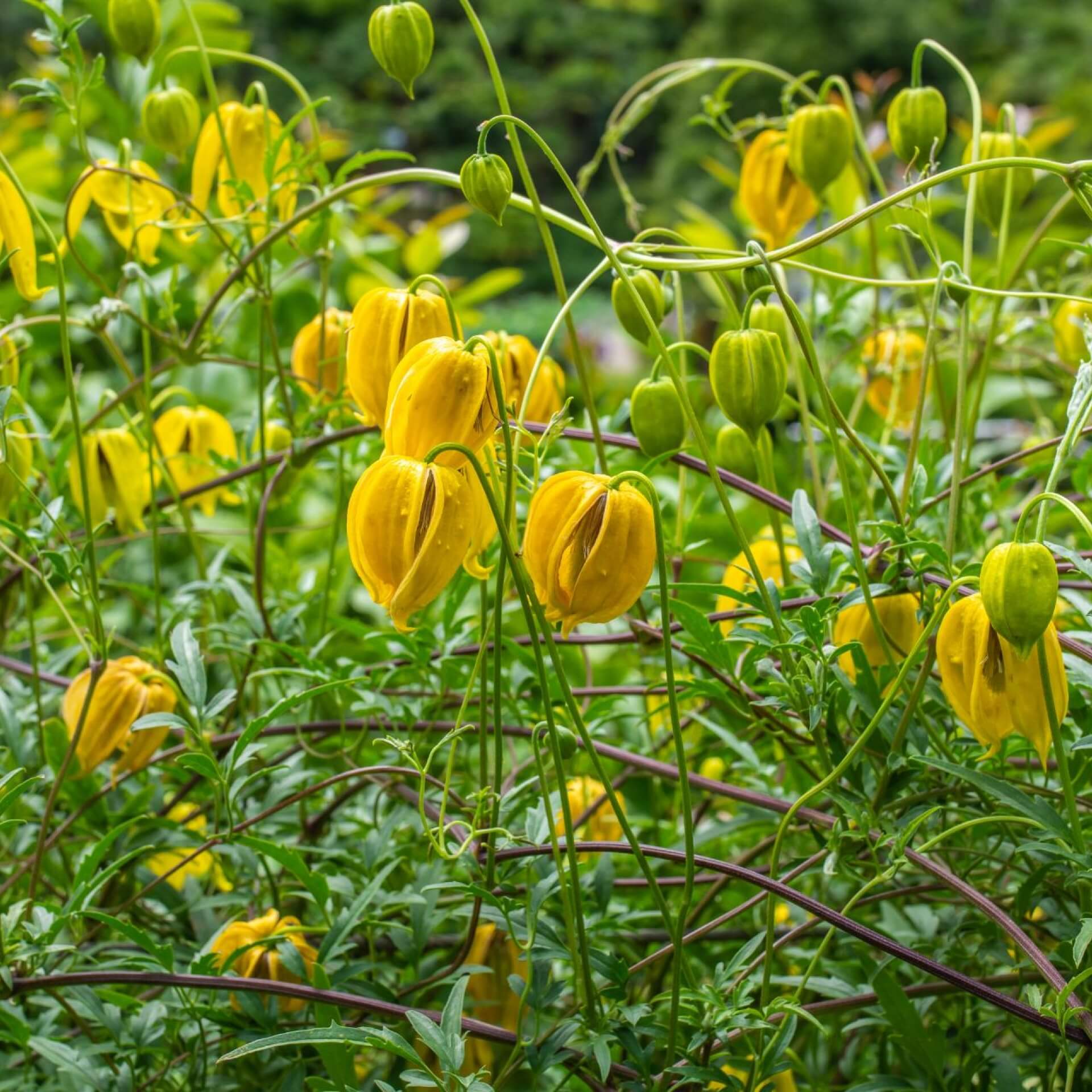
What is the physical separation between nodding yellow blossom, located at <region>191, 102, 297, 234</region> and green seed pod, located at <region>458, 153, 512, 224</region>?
0.25 meters

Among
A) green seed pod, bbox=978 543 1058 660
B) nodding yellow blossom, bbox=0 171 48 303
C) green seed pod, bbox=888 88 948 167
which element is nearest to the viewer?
green seed pod, bbox=978 543 1058 660

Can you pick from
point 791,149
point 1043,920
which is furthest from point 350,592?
point 1043,920

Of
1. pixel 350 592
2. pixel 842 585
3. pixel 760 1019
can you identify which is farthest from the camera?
pixel 350 592

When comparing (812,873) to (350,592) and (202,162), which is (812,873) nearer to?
(202,162)

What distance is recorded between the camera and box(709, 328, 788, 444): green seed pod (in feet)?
1.64

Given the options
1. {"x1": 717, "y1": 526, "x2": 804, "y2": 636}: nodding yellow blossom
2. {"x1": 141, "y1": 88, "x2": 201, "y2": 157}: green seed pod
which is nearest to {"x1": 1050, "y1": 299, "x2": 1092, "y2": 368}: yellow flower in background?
{"x1": 717, "y1": 526, "x2": 804, "y2": 636}: nodding yellow blossom

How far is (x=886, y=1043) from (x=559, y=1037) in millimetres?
230

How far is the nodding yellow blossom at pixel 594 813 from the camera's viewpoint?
2.11ft

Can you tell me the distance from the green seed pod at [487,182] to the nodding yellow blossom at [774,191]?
36 centimetres

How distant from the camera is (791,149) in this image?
0.70 metres

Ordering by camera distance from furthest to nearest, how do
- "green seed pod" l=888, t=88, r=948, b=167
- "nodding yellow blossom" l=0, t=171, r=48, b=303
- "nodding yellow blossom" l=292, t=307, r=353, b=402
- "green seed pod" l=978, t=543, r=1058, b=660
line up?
1. "nodding yellow blossom" l=292, t=307, r=353, b=402
2. "green seed pod" l=888, t=88, r=948, b=167
3. "nodding yellow blossom" l=0, t=171, r=48, b=303
4. "green seed pod" l=978, t=543, r=1058, b=660

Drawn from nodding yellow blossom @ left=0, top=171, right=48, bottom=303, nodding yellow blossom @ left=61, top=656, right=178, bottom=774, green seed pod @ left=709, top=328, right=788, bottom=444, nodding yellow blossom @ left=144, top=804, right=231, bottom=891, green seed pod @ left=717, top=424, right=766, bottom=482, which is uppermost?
nodding yellow blossom @ left=0, top=171, right=48, bottom=303

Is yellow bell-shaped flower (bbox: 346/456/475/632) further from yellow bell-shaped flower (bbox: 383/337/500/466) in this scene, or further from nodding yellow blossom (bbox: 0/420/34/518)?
nodding yellow blossom (bbox: 0/420/34/518)

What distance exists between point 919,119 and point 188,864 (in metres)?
0.54
